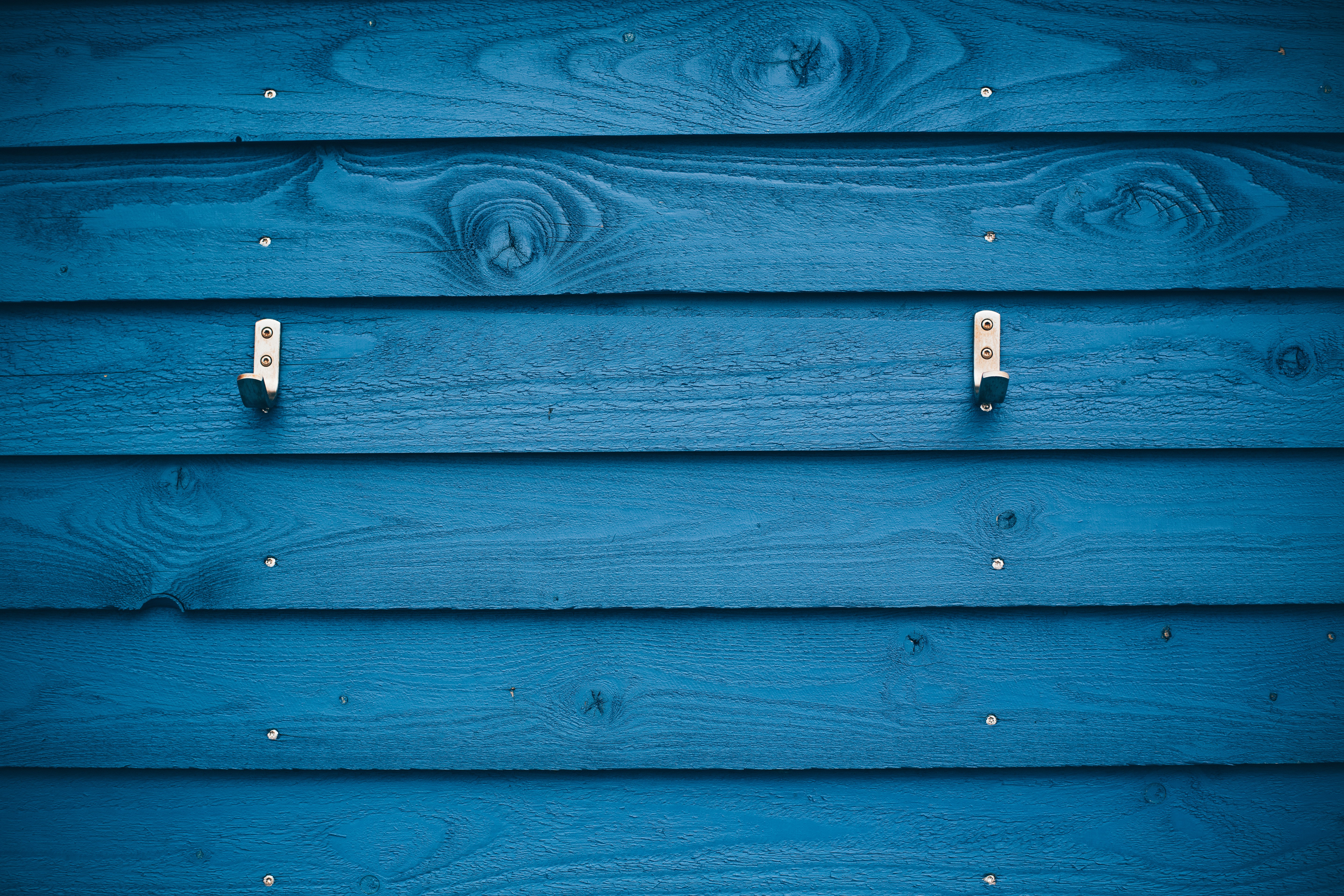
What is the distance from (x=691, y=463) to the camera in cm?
92

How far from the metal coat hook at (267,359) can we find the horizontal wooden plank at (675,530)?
0.26 feet

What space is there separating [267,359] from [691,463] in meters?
0.52

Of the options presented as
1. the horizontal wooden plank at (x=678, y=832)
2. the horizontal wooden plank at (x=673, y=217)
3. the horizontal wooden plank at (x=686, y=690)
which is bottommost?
the horizontal wooden plank at (x=678, y=832)

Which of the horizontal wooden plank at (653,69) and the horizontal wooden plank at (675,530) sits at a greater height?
the horizontal wooden plank at (653,69)

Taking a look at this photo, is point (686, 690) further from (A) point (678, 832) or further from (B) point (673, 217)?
(B) point (673, 217)

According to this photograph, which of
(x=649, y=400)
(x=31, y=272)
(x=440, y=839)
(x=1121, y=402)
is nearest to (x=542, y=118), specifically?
(x=649, y=400)

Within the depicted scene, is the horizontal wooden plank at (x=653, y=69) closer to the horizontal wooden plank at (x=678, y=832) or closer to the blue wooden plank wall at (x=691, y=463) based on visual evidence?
the blue wooden plank wall at (x=691, y=463)

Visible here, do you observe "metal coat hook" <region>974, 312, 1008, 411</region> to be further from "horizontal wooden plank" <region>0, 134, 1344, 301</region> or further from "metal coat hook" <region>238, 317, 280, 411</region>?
"metal coat hook" <region>238, 317, 280, 411</region>

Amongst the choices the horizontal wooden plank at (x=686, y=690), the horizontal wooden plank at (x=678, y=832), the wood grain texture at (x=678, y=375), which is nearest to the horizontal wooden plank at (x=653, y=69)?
the wood grain texture at (x=678, y=375)

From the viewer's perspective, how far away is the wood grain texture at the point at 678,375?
903mm

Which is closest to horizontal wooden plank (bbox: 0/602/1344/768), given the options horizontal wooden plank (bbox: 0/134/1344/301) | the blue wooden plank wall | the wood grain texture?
the blue wooden plank wall

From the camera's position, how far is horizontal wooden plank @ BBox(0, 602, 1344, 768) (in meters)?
0.90

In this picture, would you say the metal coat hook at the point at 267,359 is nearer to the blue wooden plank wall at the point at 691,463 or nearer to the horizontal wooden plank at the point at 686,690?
the blue wooden plank wall at the point at 691,463

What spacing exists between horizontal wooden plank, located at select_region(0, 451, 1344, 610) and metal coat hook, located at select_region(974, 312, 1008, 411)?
0.07m
